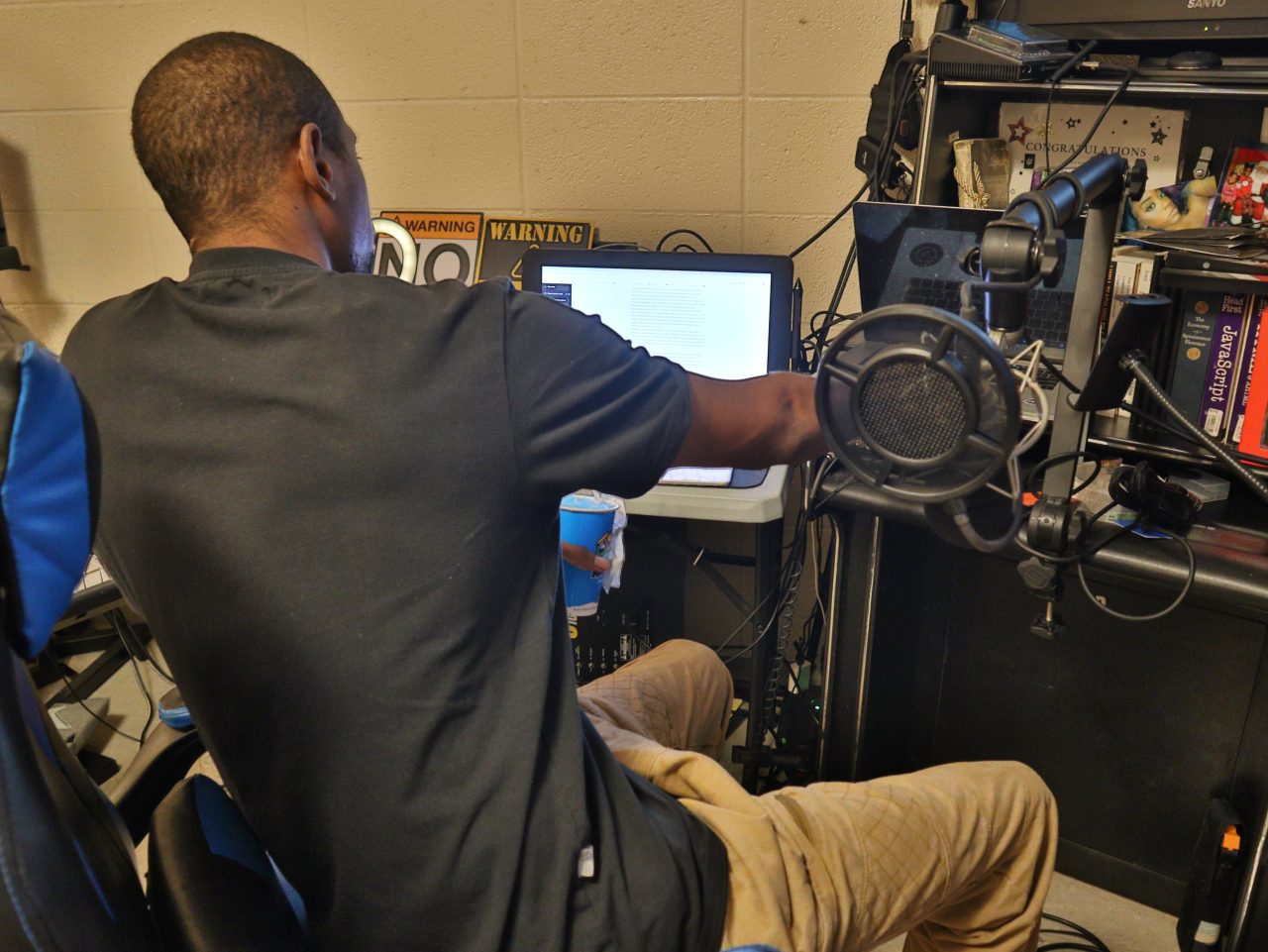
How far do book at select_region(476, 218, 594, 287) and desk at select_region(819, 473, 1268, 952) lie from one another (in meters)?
0.84

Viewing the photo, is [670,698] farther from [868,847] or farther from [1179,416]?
[1179,416]

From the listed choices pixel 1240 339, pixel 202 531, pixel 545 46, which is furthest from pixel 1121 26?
pixel 202 531

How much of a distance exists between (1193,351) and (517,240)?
4.09 ft

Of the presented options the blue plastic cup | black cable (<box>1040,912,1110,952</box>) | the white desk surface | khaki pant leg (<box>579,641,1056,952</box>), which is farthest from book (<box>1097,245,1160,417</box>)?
black cable (<box>1040,912,1110,952</box>)

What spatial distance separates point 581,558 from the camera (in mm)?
1515

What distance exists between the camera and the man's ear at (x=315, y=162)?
106 cm

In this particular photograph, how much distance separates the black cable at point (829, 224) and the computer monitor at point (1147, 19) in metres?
0.46

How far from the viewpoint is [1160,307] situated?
1185 mm

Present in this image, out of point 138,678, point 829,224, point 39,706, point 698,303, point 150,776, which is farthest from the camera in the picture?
point 138,678

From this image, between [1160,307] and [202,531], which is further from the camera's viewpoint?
[1160,307]

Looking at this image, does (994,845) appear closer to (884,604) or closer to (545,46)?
(884,604)

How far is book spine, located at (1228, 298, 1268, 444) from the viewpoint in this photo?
1.46 metres

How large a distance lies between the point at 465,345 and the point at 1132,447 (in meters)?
1.09

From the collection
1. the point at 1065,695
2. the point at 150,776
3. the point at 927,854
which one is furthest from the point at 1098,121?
the point at 150,776
